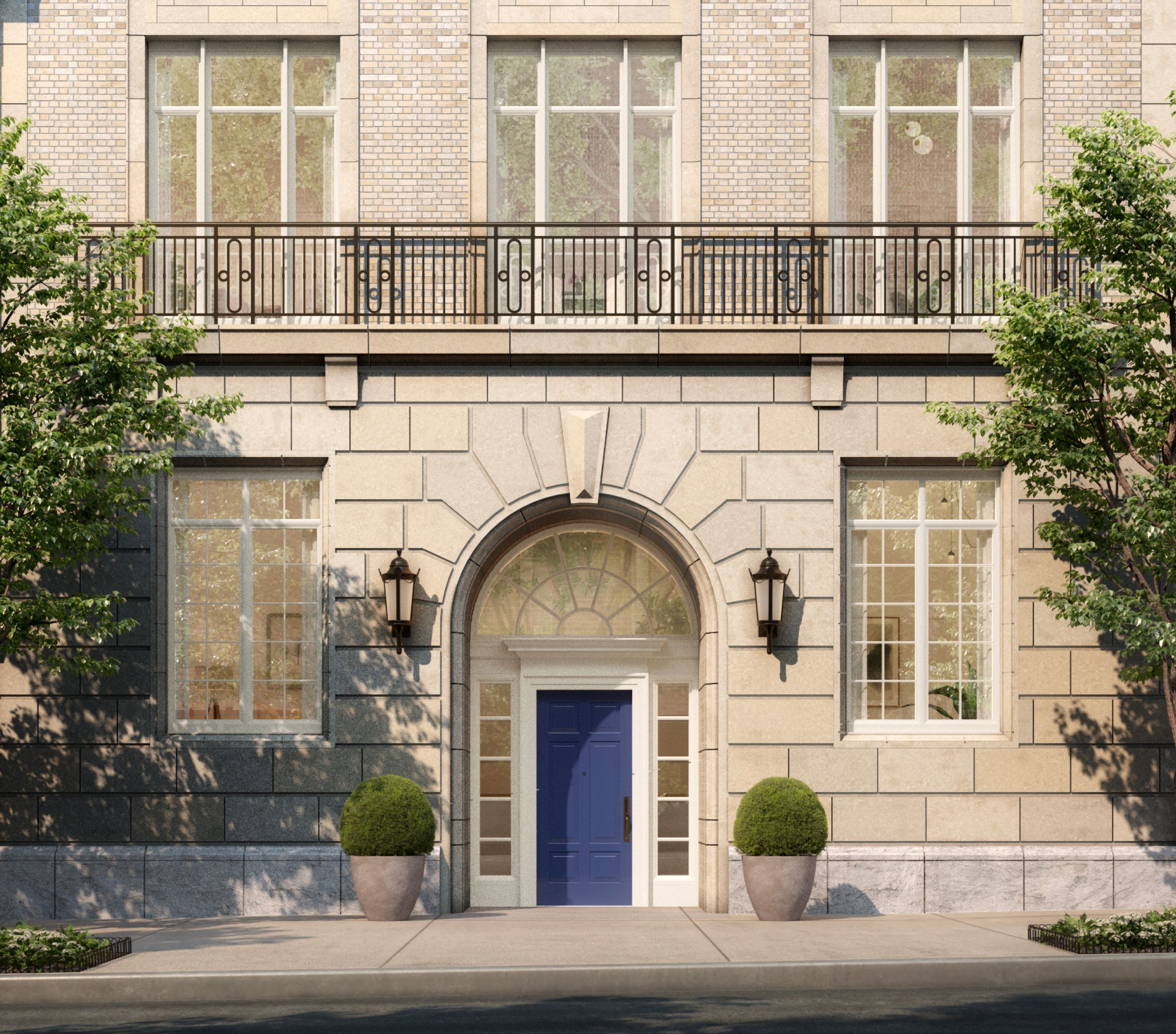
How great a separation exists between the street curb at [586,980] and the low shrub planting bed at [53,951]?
0.30 m

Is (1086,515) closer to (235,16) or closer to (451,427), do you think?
(451,427)

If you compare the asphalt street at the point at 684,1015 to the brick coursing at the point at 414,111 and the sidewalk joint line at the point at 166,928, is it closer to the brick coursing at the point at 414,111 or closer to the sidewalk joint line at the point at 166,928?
the sidewalk joint line at the point at 166,928

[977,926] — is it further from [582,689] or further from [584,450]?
[584,450]

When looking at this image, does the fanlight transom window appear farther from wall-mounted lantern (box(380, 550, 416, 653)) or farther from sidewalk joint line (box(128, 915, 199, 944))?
sidewalk joint line (box(128, 915, 199, 944))

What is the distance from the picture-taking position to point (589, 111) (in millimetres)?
16281

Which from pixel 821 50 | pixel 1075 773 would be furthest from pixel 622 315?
pixel 1075 773

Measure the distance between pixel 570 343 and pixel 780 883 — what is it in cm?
624

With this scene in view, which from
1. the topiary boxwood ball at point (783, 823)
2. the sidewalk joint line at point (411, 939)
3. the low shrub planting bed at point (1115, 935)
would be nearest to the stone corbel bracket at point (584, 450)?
the topiary boxwood ball at point (783, 823)

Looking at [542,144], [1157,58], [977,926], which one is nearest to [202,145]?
[542,144]

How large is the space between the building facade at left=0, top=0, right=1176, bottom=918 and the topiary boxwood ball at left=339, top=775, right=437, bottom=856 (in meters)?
0.80

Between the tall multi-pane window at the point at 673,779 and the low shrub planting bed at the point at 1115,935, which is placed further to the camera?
the tall multi-pane window at the point at 673,779

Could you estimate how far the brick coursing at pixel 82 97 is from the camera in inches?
625

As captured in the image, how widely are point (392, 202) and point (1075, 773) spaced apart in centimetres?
1005

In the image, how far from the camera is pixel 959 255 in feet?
53.5
